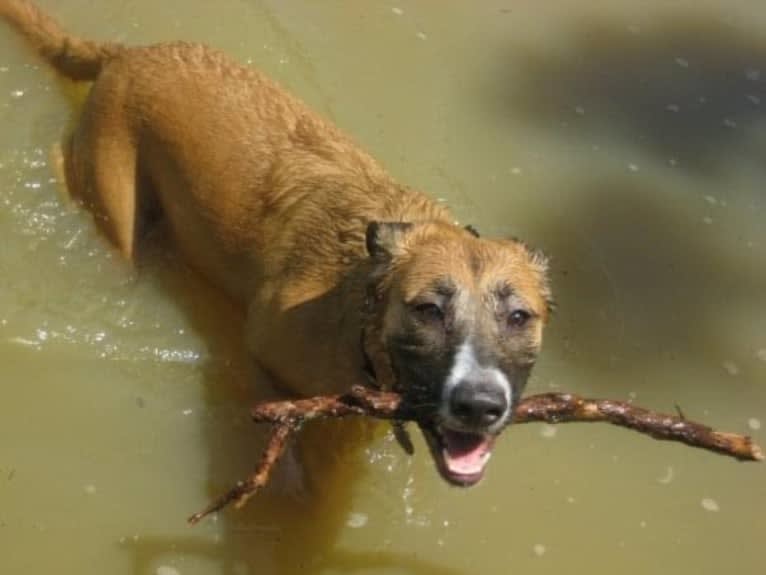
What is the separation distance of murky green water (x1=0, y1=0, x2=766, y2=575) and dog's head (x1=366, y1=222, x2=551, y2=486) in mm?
1170

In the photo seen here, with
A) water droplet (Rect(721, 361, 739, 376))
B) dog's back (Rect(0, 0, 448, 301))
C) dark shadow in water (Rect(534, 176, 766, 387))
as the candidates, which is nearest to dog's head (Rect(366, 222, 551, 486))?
dog's back (Rect(0, 0, 448, 301))

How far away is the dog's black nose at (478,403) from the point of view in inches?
133

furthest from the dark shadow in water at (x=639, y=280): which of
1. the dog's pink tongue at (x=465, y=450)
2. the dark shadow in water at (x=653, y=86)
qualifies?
Result: the dog's pink tongue at (x=465, y=450)

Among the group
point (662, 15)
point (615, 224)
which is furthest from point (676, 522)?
point (662, 15)

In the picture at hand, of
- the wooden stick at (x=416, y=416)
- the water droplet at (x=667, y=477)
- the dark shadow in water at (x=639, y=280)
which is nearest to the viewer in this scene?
the wooden stick at (x=416, y=416)

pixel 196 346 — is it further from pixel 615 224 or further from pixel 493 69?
pixel 493 69

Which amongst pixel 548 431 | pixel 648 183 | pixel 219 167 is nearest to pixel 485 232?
pixel 548 431

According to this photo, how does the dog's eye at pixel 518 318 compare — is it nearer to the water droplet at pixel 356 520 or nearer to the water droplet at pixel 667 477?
the water droplet at pixel 356 520

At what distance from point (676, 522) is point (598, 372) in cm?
89

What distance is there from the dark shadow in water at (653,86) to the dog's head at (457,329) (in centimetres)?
337

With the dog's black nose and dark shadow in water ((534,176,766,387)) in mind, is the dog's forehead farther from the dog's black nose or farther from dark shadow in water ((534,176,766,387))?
dark shadow in water ((534,176,766,387))

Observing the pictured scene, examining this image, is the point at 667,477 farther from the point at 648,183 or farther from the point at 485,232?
the point at 648,183

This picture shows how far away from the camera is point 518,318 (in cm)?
377

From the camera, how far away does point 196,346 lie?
5203mm
